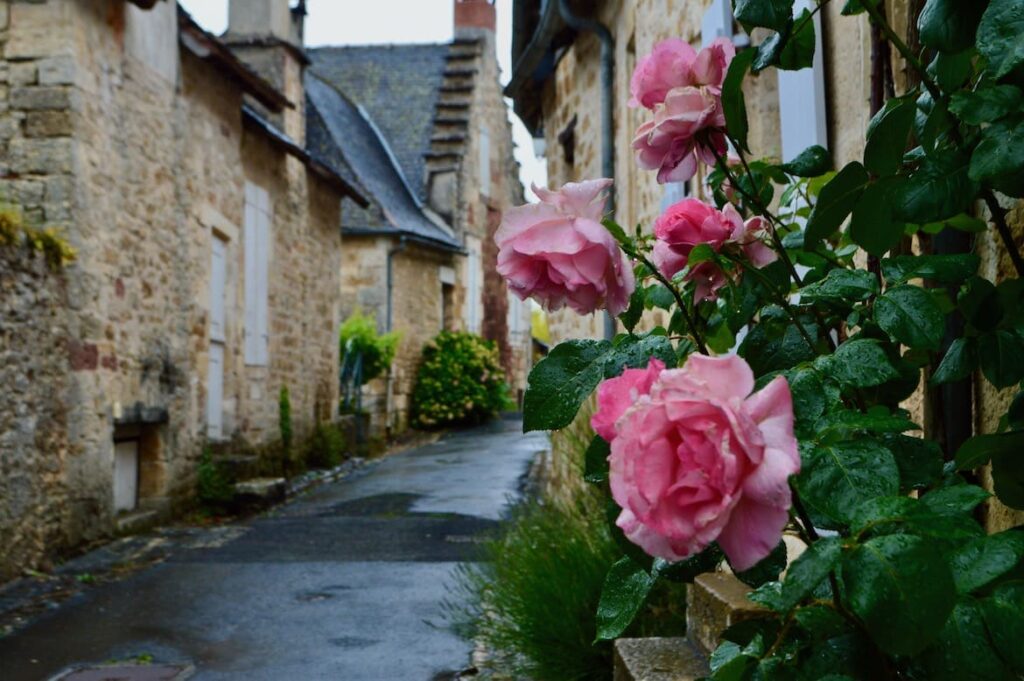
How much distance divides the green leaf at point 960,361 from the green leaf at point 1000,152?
0.96 ft

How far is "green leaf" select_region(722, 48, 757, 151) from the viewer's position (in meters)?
1.44

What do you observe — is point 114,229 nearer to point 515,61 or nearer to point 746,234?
point 515,61

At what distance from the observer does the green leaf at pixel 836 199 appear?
137 cm

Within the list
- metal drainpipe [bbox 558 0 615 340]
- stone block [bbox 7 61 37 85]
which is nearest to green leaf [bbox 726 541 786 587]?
metal drainpipe [bbox 558 0 615 340]

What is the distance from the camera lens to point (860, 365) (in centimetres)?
133

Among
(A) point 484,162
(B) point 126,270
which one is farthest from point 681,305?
(A) point 484,162

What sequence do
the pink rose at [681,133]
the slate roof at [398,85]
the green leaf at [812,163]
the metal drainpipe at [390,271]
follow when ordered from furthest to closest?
the slate roof at [398,85], the metal drainpipe at [390,271], the green leaf at [812,163], the pink rose at [681,133]

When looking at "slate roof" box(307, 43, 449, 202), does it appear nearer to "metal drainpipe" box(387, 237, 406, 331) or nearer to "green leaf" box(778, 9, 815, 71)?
"metal drainpipe" box(387, 237, 406, 331)

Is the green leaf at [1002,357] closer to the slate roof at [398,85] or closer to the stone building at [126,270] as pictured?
the stone building at [126,270]

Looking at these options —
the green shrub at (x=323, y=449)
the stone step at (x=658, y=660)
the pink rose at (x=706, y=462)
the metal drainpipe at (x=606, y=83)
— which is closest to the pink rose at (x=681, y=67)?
the pink rose at (x=706, y=462)

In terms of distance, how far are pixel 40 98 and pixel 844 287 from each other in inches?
287

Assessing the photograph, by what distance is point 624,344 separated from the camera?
144 cm

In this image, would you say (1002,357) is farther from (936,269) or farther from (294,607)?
(294,607)

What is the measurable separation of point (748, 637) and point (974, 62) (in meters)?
0.92
